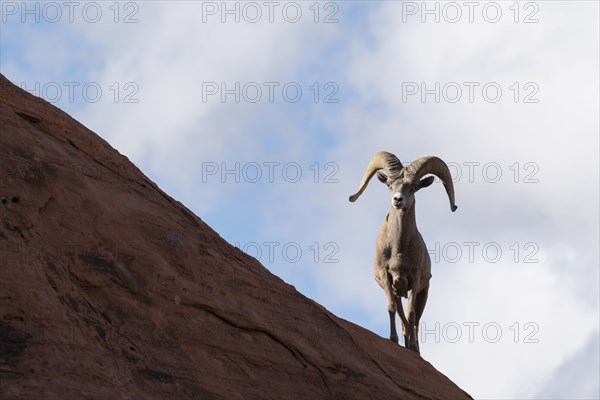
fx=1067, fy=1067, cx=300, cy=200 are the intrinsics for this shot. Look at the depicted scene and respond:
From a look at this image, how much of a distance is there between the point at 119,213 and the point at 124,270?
2.65ft

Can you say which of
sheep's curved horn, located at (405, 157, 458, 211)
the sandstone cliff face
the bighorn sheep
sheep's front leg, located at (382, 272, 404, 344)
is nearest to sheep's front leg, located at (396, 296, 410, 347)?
the bighorn sheep

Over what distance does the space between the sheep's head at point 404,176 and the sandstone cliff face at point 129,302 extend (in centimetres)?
345

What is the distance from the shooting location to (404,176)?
52.1 feet

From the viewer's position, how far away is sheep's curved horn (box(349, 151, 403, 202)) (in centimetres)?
1606

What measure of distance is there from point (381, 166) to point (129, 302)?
23.0 feet

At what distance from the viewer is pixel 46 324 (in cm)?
907

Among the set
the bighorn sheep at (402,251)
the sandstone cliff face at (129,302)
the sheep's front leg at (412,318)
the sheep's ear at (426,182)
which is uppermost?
the sheep's ear at (426,182)

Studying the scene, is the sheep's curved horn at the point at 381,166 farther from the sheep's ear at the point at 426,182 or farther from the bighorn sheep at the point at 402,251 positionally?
the sheep's ear at the point at 426,182

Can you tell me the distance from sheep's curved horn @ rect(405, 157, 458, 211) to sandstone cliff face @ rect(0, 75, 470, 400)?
154 inches

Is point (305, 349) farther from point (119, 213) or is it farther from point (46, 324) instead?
point (46, 324)

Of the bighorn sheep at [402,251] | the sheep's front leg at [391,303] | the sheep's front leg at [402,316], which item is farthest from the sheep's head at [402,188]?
the sheep's front leg at [402,316]

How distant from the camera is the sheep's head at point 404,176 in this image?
1559cm

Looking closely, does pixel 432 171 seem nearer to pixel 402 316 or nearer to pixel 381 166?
pixel 381 166

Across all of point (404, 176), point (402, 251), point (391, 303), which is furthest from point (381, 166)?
point (391, 303)
